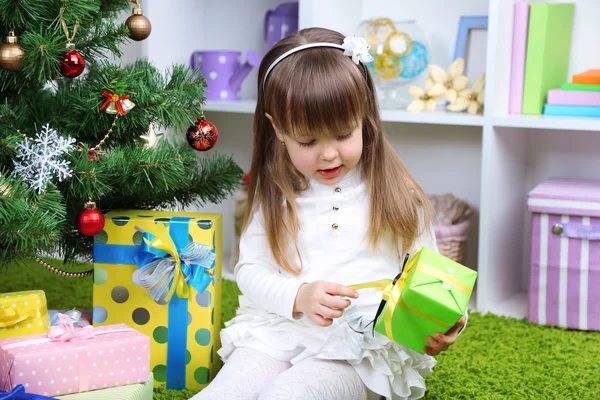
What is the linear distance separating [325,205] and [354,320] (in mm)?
187

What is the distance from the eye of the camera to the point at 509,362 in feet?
4.47

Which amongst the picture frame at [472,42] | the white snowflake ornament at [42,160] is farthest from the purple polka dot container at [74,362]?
the picture frame at [472,42]

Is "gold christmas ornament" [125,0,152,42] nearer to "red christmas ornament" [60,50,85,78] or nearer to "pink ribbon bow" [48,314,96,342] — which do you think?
"red christmas ornament" [60,50,85,78]

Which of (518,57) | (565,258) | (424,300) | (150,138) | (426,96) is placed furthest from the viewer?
(426,96)

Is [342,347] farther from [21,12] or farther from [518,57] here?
[518,57]

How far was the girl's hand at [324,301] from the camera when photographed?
3.48ft

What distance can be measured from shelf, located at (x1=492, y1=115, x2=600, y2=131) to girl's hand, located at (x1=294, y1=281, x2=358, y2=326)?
0.66 meters

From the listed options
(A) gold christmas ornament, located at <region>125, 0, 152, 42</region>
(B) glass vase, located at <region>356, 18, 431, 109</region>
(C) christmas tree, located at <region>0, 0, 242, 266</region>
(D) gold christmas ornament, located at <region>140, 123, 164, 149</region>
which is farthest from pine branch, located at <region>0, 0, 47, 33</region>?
(B) glass vase, located at <region>356, 18, 431, 109</region>

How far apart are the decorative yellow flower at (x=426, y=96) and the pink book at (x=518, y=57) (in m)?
0.15

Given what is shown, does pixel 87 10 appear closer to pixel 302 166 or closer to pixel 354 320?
pixel 302 166

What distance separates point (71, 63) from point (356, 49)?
413 mm

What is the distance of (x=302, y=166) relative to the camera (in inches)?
44.8

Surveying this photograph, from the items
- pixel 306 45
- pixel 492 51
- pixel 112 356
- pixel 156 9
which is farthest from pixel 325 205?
pixel 156 9

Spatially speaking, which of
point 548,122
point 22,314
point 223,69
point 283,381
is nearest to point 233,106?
point 223,69
